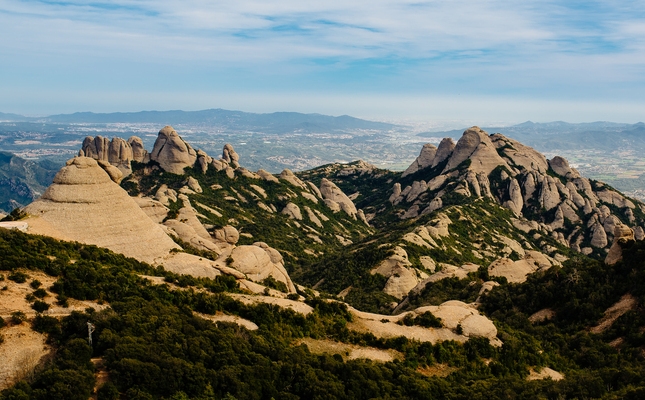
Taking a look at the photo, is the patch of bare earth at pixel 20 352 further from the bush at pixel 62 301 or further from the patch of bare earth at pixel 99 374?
the bush at pixel 62 301

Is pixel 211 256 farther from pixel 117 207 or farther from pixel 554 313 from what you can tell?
pixel 554 313

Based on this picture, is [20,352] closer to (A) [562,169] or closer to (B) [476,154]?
(B) [476,154]

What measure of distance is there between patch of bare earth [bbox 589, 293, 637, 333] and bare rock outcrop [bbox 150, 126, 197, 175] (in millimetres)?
113168

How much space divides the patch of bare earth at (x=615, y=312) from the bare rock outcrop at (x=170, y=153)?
11317 centimetres

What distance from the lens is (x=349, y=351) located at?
3984 centimetres

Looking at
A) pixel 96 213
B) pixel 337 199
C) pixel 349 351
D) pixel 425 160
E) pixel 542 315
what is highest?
pixel 425 160

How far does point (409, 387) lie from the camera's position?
34531 millimetres

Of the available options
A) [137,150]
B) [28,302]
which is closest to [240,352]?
[28,302]

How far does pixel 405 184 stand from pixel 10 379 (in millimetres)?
169496

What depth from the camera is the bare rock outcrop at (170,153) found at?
140625 mm

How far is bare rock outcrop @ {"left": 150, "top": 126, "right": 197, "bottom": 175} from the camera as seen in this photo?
141 m

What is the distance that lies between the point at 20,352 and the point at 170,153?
4658 inches

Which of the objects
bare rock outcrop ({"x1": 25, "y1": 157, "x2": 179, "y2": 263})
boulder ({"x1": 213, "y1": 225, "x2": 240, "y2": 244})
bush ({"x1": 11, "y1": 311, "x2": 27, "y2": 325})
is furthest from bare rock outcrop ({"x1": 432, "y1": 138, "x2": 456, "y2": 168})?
bush ({"x1": 11, "y1": 311, "x2": 27, "y2": 325})

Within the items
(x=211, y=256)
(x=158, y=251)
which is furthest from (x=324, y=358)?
(x=211, y=256)
